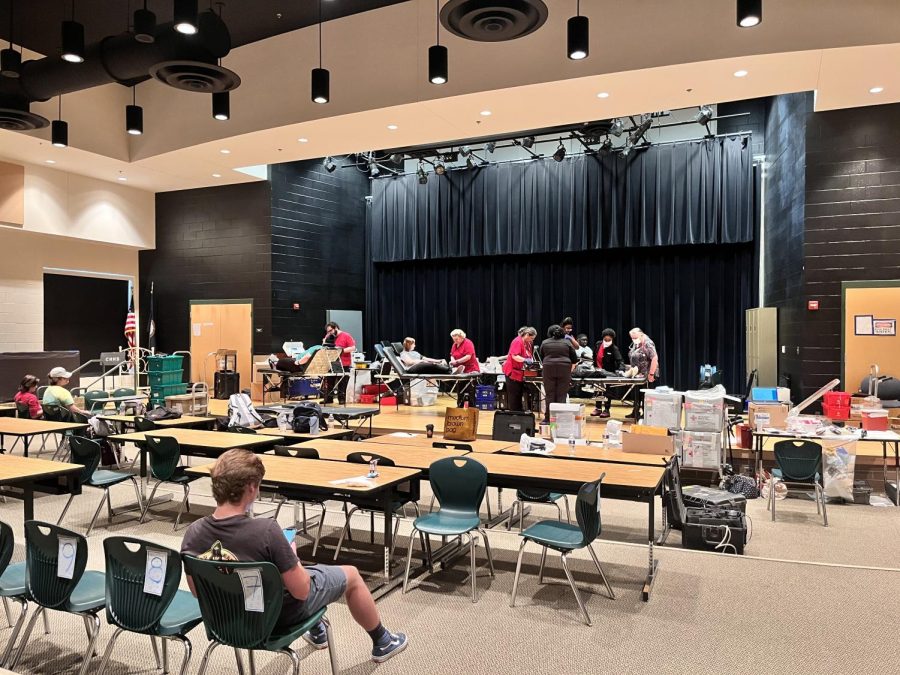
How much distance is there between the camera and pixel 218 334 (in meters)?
14.2

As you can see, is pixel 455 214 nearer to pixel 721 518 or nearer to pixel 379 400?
pixel 379 400

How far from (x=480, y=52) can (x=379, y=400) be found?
241 inches

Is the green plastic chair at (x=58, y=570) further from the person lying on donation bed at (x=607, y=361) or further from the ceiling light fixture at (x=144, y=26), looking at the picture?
the person lying on donation bed at (x=607, y=361)

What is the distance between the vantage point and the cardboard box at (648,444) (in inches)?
206

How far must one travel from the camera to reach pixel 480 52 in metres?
7.88

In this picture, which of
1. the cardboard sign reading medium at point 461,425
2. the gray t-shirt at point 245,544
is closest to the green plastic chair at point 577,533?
the gray t-shirt at point 245,544

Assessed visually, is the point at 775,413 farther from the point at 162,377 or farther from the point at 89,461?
the point at 162,377

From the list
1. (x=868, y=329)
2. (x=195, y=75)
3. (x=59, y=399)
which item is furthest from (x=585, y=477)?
(x=868, y=329)

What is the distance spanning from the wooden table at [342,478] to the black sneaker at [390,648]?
2.58ft

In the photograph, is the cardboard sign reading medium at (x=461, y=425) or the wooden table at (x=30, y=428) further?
the cardboard sign reading medium at (x=461, y=425)

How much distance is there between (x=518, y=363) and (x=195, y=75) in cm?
524

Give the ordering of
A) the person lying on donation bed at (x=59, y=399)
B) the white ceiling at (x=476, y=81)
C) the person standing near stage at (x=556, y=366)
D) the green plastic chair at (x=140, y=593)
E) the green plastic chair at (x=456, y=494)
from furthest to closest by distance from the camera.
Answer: the person standing near stage at (x=556, y=366) → the person lying on donation bed at (x=59, y=399) → the white ceiling at (x=476, y=81) → the green plastic chair at (x=456, y=494) → the green plastic chair at (x=140, y=593)

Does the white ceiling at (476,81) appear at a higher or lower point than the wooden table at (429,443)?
higher

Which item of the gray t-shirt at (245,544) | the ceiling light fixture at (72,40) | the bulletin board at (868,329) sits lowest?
the gray t-shirt at (245,544)
